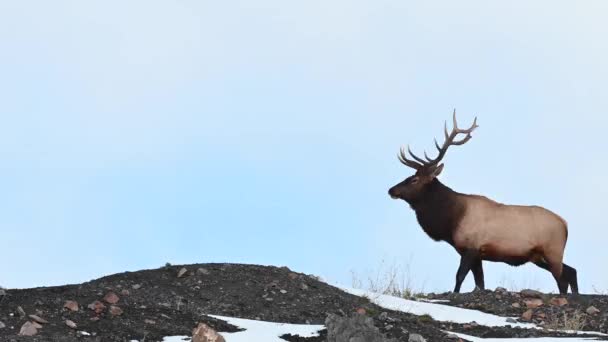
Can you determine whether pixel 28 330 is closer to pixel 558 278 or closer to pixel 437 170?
pixel 437 170

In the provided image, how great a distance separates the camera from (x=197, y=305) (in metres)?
11.0

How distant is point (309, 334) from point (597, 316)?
15.8ft

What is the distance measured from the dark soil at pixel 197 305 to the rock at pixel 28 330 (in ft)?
0.13

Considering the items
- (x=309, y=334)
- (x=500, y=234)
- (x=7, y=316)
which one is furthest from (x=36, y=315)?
(x=500, y=234)

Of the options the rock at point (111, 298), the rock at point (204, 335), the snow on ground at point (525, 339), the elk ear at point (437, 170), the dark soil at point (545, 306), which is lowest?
the rock at point (204, 335)

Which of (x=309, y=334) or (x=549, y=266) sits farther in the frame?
(x=549, y=266)

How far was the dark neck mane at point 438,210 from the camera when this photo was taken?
17312 millimetres

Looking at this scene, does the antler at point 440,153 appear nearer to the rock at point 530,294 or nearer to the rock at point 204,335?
the rock at point 530,294

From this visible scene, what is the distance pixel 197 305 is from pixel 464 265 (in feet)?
21.5

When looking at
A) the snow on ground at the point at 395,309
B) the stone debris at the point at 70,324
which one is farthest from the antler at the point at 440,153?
the stone debris at the point at 70,324

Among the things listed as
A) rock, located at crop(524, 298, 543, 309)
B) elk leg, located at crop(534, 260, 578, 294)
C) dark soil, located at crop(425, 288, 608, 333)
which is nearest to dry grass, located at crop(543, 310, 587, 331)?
dark soil, located at crop(425, 288, 608, 333)

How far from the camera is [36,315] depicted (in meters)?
8.42

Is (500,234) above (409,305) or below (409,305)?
above

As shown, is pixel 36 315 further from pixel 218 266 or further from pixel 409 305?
pixel 409 305
